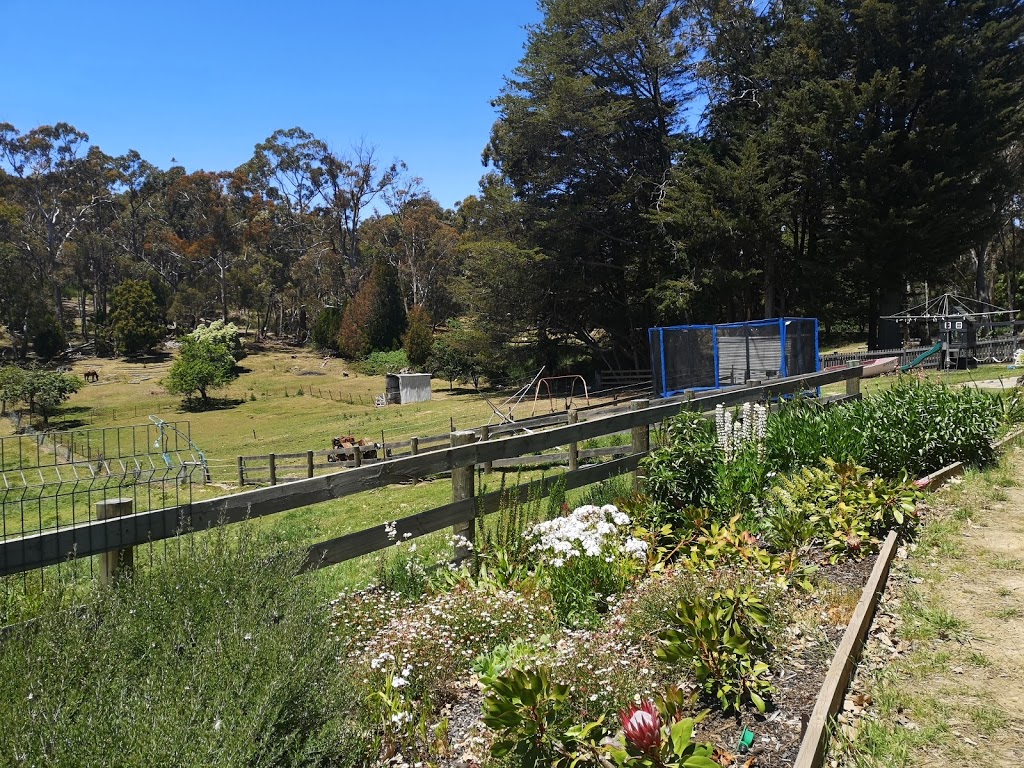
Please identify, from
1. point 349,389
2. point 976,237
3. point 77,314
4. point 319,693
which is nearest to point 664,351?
point 319,693

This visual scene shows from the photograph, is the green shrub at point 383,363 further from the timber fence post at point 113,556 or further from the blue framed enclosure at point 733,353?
the timber fence post at point 113,556

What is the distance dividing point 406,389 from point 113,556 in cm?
3833

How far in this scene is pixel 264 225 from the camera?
74375 millimetres

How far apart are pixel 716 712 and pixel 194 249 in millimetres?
77535

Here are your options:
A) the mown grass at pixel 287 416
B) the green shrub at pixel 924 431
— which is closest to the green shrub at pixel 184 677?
the green shrub at pixel 924 431

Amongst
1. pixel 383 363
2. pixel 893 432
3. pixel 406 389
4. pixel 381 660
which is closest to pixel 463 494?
pixel 381 660

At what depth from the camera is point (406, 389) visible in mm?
41562

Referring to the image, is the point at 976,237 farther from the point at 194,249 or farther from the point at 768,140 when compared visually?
the point at 194,249

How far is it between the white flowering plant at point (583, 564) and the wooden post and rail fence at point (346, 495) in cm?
60

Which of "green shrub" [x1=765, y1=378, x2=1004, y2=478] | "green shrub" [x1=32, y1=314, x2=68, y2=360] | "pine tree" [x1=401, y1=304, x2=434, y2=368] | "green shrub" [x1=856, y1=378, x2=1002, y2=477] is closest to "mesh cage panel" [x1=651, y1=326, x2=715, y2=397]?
"green shrub" [x1=765, y1=378, x2=1004, y2=478]

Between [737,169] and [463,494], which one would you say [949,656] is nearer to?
[463,494]

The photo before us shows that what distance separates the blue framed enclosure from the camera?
683 inches

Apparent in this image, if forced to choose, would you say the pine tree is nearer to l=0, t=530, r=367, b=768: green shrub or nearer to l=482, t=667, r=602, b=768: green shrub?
l=0, t=530, r=367, b=768: green shrub

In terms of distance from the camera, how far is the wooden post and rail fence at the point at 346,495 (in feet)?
10.8
